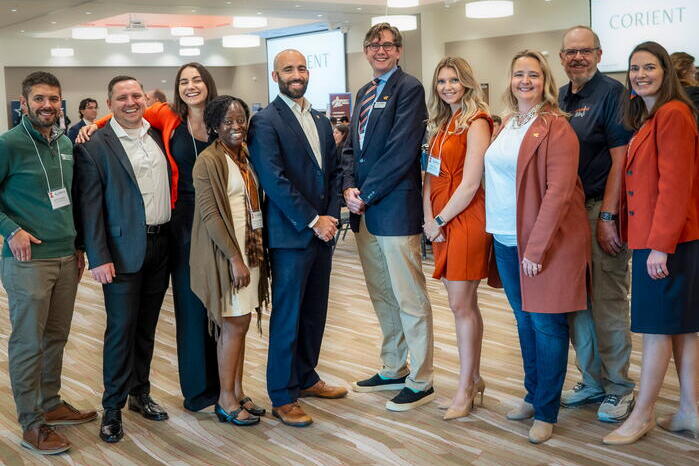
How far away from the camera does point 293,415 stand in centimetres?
378

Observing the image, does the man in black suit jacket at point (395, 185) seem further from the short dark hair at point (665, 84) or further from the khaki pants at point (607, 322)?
the short dark hair at point (665, 84)

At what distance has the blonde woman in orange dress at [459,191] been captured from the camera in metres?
3.59

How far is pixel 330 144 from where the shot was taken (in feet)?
12.7

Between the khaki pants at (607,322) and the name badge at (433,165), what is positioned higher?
the name badge at (433,165)

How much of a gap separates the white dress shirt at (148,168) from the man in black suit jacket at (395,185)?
911 mm

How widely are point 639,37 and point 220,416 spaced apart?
1056cm

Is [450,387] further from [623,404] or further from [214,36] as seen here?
[214,36]

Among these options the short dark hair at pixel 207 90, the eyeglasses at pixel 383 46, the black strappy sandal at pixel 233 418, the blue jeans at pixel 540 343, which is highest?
the eyeglasses at pixel 383 46

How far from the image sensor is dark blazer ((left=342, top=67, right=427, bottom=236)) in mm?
3773

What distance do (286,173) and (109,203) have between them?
2.74ft

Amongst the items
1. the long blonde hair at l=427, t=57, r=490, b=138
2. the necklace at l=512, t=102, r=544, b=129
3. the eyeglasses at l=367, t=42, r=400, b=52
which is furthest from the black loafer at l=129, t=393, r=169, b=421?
the necklace at l=512, t=102, r=544, b=129

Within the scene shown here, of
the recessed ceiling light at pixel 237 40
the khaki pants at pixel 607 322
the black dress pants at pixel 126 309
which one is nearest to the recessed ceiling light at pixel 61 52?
the recessed ceiling light at pixel 237 40

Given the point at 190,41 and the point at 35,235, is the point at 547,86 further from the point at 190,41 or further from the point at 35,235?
the point at 190,41

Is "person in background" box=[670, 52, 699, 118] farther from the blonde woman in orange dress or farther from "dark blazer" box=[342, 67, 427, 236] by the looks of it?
"dark blazer" box=[342, 67, 427, 236]
